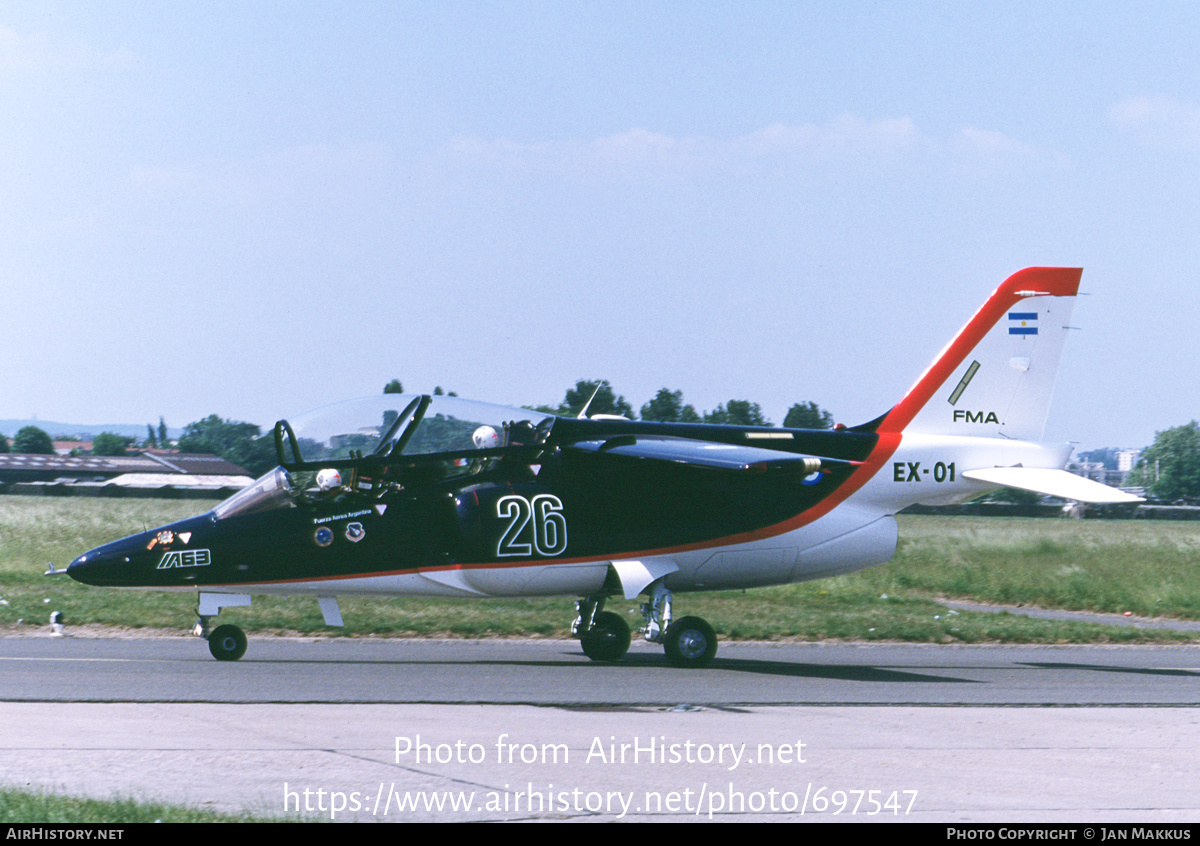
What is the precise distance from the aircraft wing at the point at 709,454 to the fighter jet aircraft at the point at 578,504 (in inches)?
1.2

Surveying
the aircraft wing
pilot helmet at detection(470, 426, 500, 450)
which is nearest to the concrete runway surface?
the aircraft wing

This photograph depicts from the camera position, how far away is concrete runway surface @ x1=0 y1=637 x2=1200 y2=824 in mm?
7496

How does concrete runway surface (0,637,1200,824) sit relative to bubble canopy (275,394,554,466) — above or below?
below

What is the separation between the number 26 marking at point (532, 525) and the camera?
1485cm

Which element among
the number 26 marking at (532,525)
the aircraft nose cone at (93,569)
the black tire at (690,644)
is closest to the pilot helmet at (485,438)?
the number 26 marking at (532,525)

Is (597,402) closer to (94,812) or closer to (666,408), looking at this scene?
(666,408)

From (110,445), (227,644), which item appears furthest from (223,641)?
(110,445)

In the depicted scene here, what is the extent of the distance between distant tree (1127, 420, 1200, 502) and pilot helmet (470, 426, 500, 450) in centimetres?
9286

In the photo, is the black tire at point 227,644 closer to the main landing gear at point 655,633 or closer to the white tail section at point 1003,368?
the main landing gear at point 655,633

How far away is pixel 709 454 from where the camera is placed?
14.6m

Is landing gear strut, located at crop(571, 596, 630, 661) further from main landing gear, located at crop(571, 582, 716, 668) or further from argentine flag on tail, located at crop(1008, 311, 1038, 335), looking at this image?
argentine flag on tail, located at crop(1008, 311, 1038, 335)

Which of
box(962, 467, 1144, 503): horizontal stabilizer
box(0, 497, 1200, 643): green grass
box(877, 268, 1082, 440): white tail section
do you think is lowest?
box(0, 497, 1200, 643): green grass

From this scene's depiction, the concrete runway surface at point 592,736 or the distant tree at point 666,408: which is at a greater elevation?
the distant tree at point 666,408
